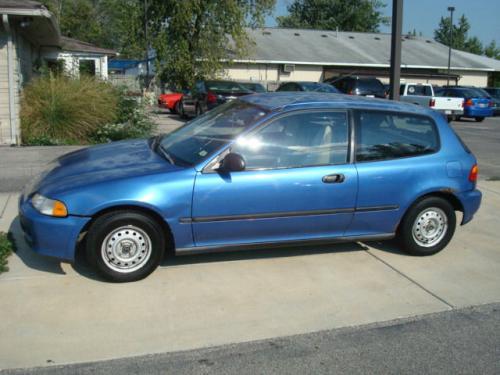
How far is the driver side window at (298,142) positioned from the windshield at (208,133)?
0.18m

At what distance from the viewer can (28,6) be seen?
9.95 metres

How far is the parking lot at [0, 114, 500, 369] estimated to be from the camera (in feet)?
12.8

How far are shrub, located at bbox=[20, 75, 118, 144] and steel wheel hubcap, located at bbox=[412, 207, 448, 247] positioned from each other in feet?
24.6

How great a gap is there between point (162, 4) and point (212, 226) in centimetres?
1910

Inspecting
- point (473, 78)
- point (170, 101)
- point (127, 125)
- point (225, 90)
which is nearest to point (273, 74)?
point (170, 101)

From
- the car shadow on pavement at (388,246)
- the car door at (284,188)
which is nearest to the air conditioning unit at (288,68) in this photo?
the car shadow on pavement at (388,246)

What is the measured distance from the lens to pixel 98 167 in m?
4.98

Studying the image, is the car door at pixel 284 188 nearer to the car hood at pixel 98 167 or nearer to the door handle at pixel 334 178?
the door handle at pixel 334 178

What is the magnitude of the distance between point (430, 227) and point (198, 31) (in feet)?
60.6

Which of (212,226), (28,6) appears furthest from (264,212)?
(28,6)

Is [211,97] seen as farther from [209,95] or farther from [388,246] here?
[388,246]

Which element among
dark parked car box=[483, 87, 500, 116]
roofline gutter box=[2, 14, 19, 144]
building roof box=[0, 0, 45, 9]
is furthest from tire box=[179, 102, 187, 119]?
dark parked car box=[483, 87, 500, 116]

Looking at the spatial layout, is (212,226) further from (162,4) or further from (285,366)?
(162,4)

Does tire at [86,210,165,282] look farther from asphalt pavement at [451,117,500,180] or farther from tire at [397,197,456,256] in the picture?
asphalt pavement at [451,117,500,180]
